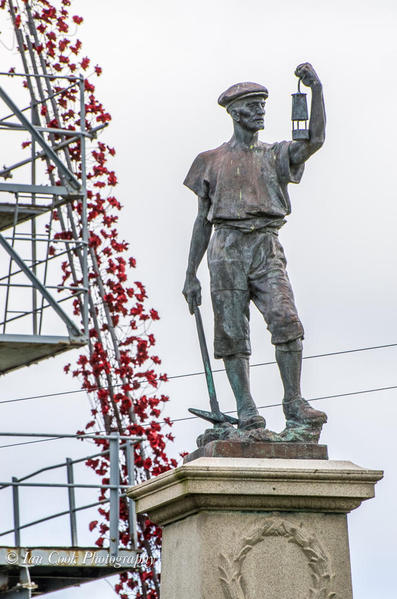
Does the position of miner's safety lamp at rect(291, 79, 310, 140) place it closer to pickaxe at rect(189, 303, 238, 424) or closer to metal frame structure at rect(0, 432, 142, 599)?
pickaxe at rect(189, 303, 238, 424)

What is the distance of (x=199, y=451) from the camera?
12523 mm

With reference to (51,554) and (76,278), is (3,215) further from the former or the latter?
(51,554)

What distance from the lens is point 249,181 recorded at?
1296 cm

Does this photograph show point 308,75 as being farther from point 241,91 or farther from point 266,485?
point 266,485

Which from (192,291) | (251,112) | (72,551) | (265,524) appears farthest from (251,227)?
(72,551)

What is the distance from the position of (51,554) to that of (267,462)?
7958 mm

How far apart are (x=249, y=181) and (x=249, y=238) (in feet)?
1.23

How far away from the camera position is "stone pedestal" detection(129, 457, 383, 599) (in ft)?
39.5

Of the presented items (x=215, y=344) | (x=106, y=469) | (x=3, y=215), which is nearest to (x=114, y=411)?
(x=106, y=469)

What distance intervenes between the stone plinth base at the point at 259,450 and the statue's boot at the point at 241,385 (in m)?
0.31

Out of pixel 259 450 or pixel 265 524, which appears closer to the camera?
pixel 265 524

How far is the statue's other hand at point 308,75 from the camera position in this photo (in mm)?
12648

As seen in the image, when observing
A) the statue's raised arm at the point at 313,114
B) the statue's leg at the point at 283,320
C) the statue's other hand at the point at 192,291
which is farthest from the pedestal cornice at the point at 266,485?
the statue's raised arm at the point at 313,114

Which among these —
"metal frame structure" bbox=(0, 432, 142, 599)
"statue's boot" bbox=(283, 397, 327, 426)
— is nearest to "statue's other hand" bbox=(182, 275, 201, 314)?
"statue's boot" bbox=(283, 397, 327, 426)
